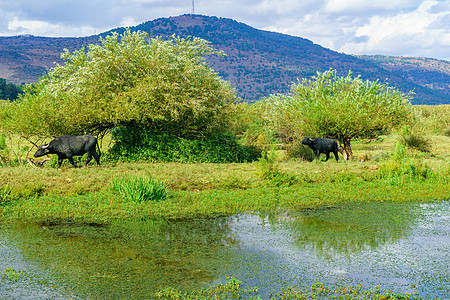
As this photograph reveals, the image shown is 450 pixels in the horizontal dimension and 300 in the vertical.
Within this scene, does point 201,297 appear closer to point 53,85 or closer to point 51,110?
point 51,110

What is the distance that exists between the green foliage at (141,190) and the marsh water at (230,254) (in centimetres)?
170

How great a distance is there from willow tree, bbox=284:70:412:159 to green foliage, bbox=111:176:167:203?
33.9 feet

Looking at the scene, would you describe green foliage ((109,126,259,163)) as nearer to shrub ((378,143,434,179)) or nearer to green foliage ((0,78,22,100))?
shrub ((378,143,434,179))

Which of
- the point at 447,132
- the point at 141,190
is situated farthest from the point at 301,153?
the point at 447,132

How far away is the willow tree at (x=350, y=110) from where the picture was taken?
20.1m

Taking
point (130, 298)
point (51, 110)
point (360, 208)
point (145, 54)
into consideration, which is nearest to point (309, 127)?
point (145, 54)

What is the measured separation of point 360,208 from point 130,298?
755cm

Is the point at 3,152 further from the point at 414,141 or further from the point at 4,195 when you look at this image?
the point at 414,141

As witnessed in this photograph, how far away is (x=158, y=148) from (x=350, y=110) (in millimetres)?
8794

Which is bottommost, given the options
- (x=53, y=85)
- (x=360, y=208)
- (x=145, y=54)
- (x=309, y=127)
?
(x=360, y=208)

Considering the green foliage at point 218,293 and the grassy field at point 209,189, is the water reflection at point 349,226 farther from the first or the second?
the green foliage at point 218,293

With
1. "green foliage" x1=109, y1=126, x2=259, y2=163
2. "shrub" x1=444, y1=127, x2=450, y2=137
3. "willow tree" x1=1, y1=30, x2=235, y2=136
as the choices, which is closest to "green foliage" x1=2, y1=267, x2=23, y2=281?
"willow tree" x1=1, y1=30, x2=235, y2=136

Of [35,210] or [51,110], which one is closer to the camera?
[35,210]

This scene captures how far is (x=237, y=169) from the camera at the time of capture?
17.2 metres
